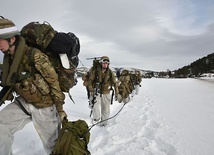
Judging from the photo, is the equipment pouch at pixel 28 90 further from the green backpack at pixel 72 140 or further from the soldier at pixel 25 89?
the green backpack at pixel 72 140

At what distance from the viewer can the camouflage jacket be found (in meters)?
2.42

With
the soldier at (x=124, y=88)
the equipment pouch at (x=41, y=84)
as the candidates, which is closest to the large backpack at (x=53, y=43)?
the equipment pouch at (x=41, y=84)

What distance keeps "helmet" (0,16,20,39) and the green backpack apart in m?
1.20

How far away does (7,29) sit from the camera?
2305 mm

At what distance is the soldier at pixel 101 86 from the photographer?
615 centimetres

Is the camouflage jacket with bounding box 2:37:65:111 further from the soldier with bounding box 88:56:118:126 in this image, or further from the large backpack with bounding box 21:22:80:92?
the soldier with bounding box 88:56:118:126

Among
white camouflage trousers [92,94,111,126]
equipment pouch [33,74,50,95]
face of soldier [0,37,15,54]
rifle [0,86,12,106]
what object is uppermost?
face of soldier [0,37,15,54]

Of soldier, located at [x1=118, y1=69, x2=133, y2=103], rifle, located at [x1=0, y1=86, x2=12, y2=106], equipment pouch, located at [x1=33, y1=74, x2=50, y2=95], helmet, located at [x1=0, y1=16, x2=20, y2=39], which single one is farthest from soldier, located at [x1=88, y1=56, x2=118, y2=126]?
soldier, located at [x1=118, y1=69, x2=133, y2=103]

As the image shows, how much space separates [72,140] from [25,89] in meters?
0.82

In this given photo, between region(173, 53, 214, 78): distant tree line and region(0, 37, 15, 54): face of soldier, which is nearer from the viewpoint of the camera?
region(0, 37, 15, 54): face of soldier

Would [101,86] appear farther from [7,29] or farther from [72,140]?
[7,29]

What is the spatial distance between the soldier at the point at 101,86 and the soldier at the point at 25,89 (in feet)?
11.2

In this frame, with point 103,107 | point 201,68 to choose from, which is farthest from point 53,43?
point 201,68

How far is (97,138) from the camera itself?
4.72 metres
